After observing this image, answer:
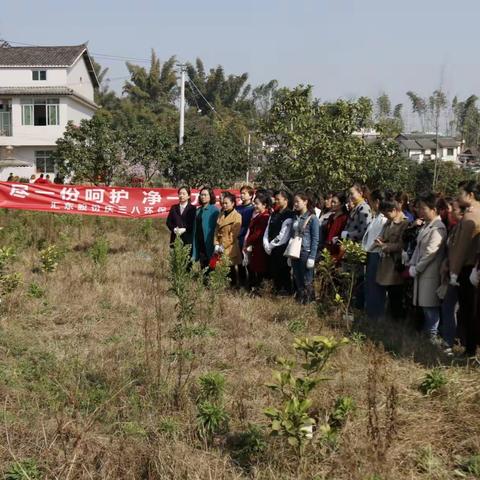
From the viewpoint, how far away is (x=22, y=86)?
37.2 m

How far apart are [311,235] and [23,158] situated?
1360 inches

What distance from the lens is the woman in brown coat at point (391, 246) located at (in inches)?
253

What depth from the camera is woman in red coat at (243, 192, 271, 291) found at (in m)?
8.15

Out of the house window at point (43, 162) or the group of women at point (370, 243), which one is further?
the house window at point (43, 162)

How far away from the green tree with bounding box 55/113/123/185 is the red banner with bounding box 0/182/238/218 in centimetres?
630

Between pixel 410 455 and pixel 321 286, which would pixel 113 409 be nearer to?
pixel 410 455

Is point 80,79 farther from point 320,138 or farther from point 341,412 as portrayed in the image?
point 341,412

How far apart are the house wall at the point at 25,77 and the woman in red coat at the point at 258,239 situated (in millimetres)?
32184

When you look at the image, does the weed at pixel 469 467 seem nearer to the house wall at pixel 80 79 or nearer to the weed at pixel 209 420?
the weed at pixel 209 420

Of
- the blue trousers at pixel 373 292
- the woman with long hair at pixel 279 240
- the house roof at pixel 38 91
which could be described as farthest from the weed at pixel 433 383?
the house roof at pixel 38 91

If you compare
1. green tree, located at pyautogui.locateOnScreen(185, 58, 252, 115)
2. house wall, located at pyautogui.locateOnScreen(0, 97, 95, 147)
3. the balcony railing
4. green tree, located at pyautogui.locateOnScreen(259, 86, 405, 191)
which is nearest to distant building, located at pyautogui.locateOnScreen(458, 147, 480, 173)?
green tree, located at pyautogui.locateOnScreen(185, 58, 252, 115)

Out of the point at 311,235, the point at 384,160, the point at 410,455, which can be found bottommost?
the point at 410,455

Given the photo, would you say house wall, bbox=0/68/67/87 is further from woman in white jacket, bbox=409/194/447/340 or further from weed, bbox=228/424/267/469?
weed, bbox=228/424/267/469

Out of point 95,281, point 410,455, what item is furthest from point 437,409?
point 95,281
